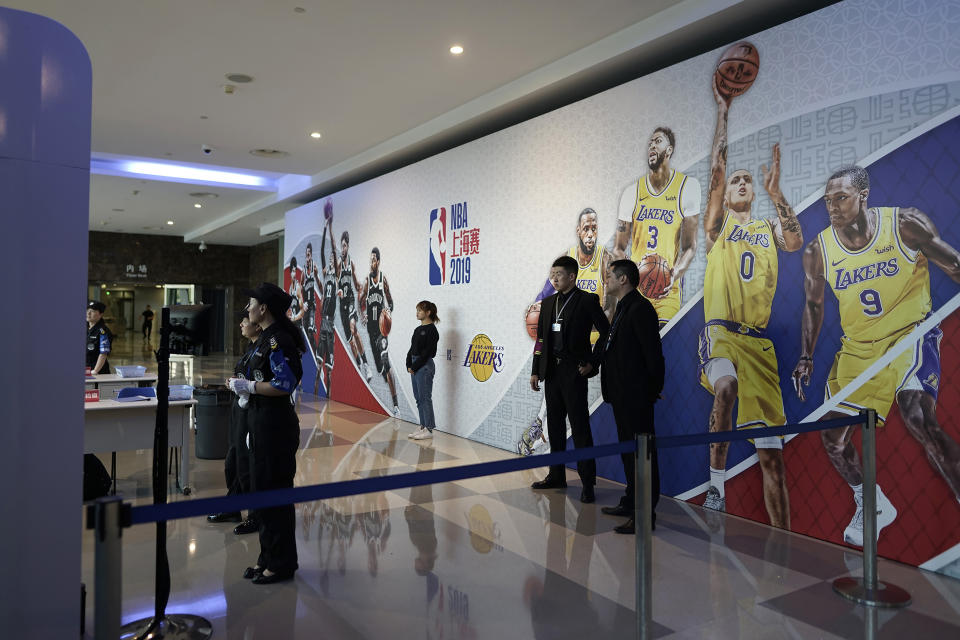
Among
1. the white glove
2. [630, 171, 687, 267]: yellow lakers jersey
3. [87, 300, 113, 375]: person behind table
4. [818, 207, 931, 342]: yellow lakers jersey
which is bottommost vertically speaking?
the white glove

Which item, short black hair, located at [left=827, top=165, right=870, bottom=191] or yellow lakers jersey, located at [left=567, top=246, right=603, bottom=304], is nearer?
short black hair, located at [left=827, top=165, right=870, bottom=191]

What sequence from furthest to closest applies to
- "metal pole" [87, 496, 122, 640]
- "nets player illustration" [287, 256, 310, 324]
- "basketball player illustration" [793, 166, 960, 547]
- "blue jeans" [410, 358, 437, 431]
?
"nets player illustration" [287, 256, 310, 324] → "blue jeans" [410, 358, 437, 431] → "basketball player illustration" [793, 166, 960, 547] → "metal pole" [87, 496, 122, 640]

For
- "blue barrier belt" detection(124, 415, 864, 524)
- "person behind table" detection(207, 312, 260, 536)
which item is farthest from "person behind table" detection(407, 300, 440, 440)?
"blue barrier belt" detection(124, 415, 864, 524)

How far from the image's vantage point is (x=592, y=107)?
20.5ft

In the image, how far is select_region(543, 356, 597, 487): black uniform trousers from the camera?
523cm

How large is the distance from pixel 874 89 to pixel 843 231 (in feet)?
2.78

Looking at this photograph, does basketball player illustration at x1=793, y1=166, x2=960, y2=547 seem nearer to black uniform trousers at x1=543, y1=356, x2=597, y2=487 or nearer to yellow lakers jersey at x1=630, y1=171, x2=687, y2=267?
yellow lakers jersey at x1=630, y1=171, x2=687, y2=267

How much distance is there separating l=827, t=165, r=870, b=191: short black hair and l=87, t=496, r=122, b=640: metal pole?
4.22 metres

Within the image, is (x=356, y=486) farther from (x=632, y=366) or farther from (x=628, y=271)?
(x=628, y=271)

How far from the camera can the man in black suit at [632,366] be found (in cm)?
454

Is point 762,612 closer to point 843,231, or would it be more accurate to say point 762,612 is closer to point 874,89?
point 843,231

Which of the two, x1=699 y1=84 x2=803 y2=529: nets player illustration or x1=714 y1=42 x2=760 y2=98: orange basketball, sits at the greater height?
x1=714 y1=42 x2=760 y2=98: orange basketball

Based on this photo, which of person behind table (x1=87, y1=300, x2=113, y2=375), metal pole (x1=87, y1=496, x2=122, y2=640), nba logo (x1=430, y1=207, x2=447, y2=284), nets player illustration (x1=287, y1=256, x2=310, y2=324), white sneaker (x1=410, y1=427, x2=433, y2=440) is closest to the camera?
metal pole (x1=87, y1=496, x2=122, y2=640)

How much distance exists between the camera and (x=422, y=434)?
7.96 metres
